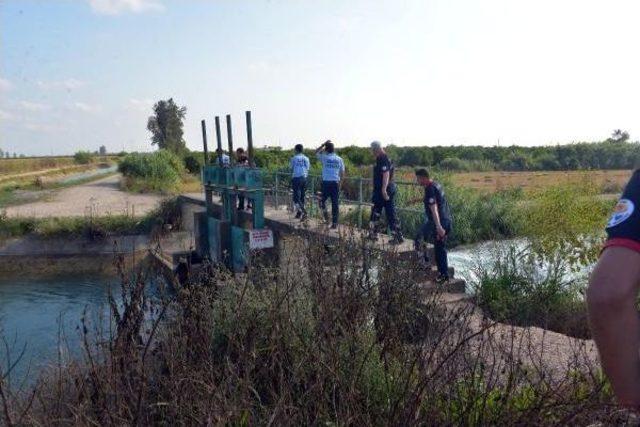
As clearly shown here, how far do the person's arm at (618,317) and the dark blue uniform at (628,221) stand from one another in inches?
0.8

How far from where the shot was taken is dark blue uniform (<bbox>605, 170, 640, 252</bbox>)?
156cm

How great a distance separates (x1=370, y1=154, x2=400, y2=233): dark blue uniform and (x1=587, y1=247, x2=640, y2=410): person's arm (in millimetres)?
8568

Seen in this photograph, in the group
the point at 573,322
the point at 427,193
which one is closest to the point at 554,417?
the point at 573,322

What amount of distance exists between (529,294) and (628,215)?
24.4ft

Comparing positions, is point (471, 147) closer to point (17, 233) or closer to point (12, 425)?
point (17, 233)

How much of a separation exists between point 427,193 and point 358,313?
4.53 metres

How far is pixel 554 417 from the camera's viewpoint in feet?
11.6

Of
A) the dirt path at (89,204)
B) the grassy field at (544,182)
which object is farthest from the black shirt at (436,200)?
the dirt path at (89,204)

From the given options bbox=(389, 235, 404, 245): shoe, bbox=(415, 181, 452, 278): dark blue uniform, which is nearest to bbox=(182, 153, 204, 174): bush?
Result: bbox=(389, 235, 404, 245): shoe

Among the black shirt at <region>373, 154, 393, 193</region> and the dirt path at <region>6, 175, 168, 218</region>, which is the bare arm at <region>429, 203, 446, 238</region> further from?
the dirt path at <region>6, 175, 168, 218</region>

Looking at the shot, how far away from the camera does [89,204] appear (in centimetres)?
3209

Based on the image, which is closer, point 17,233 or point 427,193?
point 427,193

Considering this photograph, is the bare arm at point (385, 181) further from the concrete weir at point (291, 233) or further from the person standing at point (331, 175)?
the person standing at point (331, 175)

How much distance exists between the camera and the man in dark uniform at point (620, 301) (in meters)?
1.55
